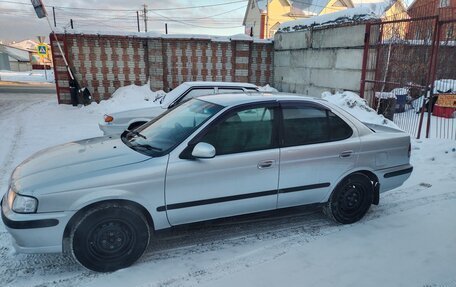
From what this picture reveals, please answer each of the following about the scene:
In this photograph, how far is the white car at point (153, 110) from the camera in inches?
259

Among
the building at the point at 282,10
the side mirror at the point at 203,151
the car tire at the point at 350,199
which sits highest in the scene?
the building at the point at 282,10

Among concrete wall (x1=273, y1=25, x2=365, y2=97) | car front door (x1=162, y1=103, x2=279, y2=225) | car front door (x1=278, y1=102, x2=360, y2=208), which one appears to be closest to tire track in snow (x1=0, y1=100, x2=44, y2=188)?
car front door (x1=162, y1=103, x2=279, y2=225)

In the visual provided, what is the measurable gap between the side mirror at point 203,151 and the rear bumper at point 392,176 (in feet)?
7.03

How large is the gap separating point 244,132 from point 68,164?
1.69m

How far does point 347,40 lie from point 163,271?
26.9ft

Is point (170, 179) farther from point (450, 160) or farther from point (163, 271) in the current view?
point (450, 160)

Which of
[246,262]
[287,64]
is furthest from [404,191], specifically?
[287,64]

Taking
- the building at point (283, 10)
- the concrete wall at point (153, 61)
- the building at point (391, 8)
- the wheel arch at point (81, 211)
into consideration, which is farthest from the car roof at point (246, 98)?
the building at point (283, 10)

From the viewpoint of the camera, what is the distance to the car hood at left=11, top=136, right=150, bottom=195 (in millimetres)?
3004

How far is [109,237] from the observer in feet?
10.3

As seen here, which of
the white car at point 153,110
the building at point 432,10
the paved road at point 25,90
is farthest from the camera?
the paved road at point 25,90

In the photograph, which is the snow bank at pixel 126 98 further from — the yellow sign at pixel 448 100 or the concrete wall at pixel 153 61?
the yellow sign at pixel 448 100

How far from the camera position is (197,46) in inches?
537

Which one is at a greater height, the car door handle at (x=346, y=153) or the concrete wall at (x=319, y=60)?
the concrete wall at (x=319, y=60)
